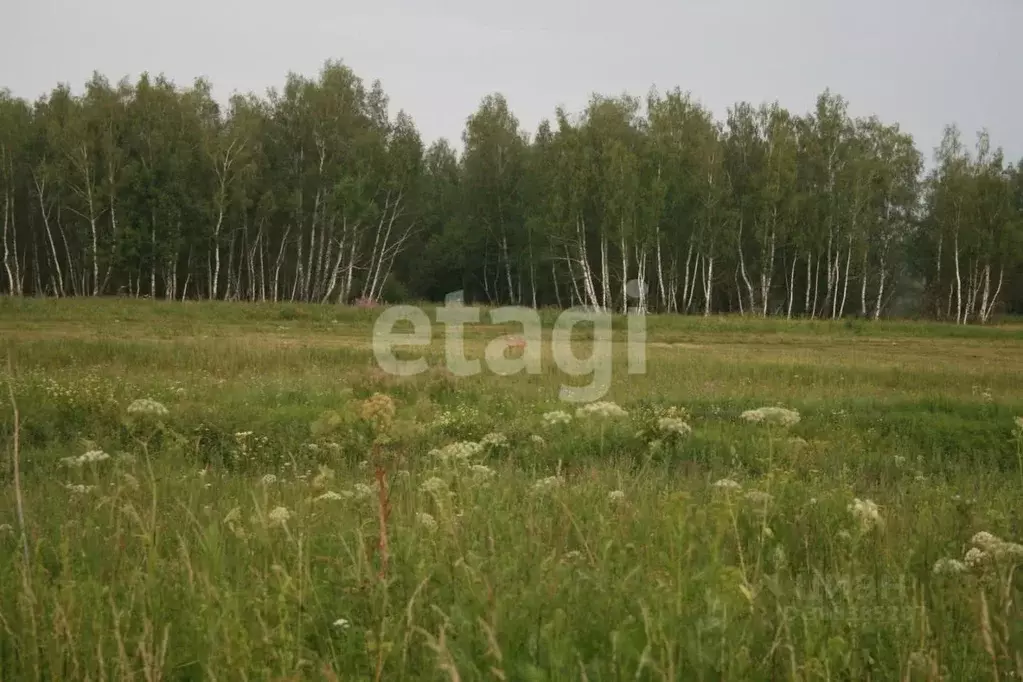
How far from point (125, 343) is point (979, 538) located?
54.2ft

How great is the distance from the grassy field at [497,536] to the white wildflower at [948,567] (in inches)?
0.5

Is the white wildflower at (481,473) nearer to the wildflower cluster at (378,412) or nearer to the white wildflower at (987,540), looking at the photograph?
the wildflower cluster at (378,412)

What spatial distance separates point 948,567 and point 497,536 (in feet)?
6.90

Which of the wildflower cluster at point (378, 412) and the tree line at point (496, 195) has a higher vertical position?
the tree line at point (496, 195)

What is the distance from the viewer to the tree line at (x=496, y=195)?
40000 millimetres

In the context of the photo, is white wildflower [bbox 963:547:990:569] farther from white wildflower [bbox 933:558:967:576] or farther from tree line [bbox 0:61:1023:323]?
tree line [bbox 0:61:1023:323]

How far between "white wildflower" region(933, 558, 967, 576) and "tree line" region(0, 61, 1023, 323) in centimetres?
3635

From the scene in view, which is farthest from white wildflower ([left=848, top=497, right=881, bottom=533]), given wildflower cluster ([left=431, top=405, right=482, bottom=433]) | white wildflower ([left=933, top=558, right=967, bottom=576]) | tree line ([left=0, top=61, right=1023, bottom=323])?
tree line ([left=0, top=61, right=1023, bottom=323])

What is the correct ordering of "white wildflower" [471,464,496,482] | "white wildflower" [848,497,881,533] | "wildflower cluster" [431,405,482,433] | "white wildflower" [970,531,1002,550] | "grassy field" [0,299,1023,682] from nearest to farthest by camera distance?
"grassy field" [0,299,1023,682] → "white wildflower" [970,531,1002,550] → "white wildflower" [848,497,881,533] → "white wildflower" [471,464,496,482] → "wildflower cluster" [431,405,482,433]

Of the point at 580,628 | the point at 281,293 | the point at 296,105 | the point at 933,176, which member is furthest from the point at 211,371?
the point at 933,176

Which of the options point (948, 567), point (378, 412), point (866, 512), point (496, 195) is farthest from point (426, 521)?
point (496, 195)

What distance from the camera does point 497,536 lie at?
Result: 13.2ft

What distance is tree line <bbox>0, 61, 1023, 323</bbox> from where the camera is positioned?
4000 cm

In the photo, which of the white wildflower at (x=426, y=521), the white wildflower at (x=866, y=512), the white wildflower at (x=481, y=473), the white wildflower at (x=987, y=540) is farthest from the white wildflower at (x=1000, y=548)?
the white wildflower at (x=481, y=473)
